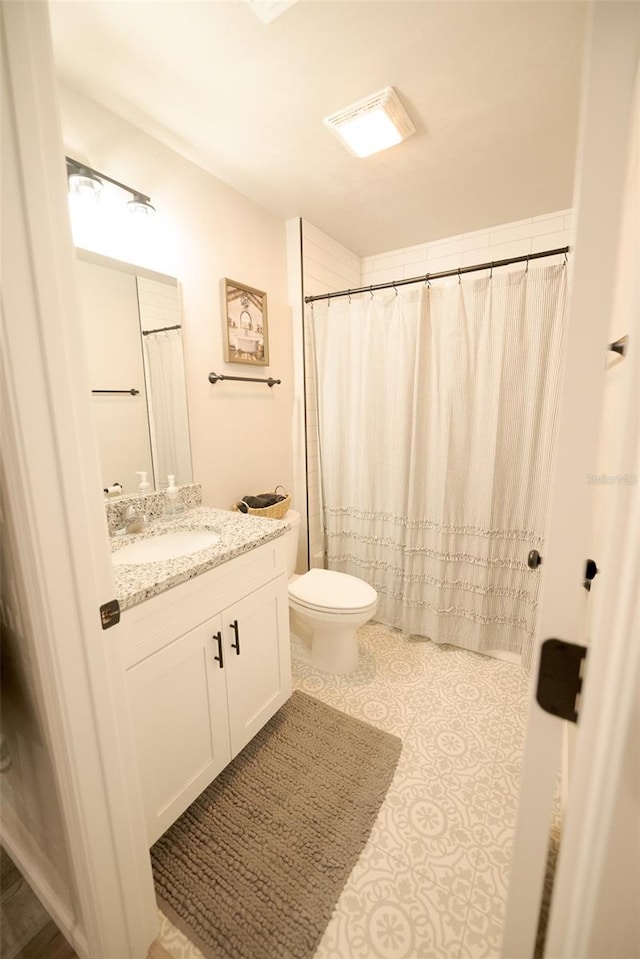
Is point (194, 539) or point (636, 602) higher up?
point (636, 602)

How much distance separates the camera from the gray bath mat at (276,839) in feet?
3.22

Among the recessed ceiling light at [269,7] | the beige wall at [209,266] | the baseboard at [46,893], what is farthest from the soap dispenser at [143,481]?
the recessed ceiling light at [269,7]

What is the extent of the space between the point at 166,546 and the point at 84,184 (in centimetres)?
129

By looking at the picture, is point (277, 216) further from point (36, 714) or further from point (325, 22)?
point (36, 714)

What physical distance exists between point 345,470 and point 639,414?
199 centimetres

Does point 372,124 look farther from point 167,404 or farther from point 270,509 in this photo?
point 270,509

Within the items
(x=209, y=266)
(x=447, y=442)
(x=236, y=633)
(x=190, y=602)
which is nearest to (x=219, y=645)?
(x=236, y=633)

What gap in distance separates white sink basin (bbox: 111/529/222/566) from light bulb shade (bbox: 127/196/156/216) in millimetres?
1250

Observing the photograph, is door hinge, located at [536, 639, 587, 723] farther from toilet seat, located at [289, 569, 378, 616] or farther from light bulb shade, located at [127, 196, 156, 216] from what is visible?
light bulb shade, located at [127, 196, 156, 216]

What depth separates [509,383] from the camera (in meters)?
1.77

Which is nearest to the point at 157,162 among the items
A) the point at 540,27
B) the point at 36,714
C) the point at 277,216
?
the point at 277,216

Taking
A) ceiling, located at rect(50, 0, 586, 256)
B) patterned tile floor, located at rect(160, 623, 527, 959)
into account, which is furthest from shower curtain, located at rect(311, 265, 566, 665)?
ceiling, located at rect(50, 0, 586, 256)

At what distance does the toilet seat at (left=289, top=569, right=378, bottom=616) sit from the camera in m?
1.73

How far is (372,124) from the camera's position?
145cm
